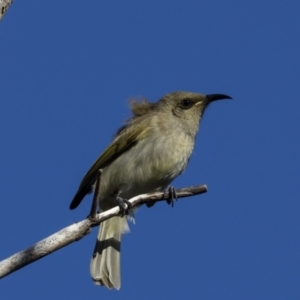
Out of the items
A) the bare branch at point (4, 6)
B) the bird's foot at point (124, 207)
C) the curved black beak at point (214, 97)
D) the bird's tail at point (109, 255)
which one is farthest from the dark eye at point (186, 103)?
the bare branch at point (4, 6)

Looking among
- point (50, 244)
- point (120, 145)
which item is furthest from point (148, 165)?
point (50, 244)

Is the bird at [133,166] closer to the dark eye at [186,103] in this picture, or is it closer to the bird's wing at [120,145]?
the bird's wing at [120,145]

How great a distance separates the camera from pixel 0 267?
4.97m

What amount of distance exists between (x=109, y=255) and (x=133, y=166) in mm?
1134

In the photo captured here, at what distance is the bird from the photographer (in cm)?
830

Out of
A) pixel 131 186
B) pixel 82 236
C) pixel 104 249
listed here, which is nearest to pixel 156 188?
pixel 131 186

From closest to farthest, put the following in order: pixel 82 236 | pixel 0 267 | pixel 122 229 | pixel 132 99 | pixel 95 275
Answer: pixel 0 267 → pixel 82 236 → pixel 95 275 → pixel 122 229 → pixel 132 99

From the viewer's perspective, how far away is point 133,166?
8.38 meters

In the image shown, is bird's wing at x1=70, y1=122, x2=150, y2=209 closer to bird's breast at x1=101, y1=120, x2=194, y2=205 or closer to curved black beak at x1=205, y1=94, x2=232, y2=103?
bird's breast at x1=101, y1=120, x2=194, y2=205

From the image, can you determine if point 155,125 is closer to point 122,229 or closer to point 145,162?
point 145,162

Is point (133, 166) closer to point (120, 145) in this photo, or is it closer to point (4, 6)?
point (120, 145)

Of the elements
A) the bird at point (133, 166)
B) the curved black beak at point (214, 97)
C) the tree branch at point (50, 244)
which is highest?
the curved black beak at point (214, 97)

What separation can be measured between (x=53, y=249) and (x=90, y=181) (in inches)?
124

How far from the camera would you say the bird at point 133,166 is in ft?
27.2
